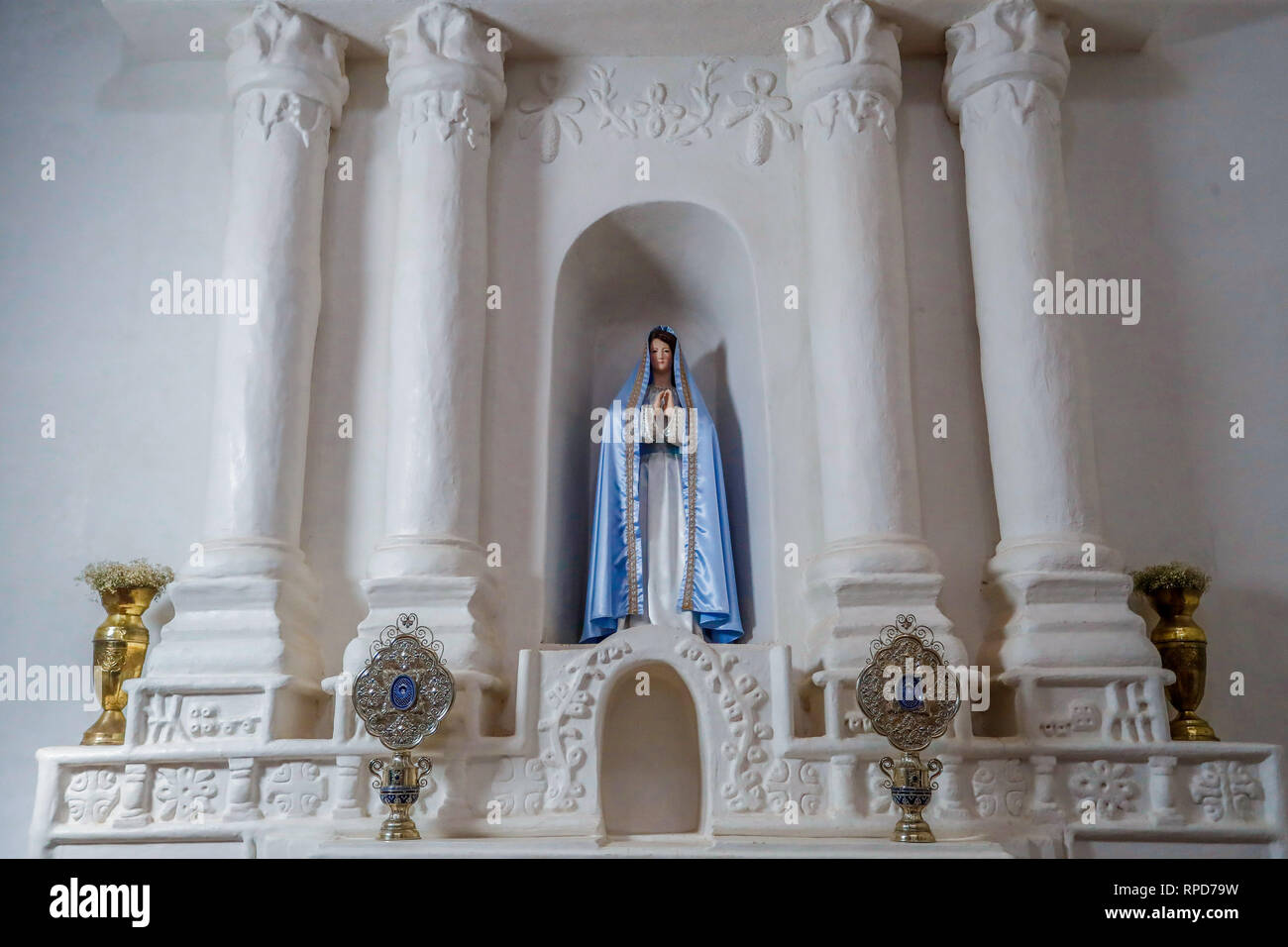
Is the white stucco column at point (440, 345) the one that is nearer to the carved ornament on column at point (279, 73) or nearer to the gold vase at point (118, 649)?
the carved ornament on column at point (279, 73)

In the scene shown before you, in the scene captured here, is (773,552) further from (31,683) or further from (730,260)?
(31,683)

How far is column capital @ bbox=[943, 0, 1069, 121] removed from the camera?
638 cm

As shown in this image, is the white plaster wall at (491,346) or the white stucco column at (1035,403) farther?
the white plaster wall at (491,346)

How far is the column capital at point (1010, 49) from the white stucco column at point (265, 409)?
126 inches

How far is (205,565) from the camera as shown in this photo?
5.84 metres

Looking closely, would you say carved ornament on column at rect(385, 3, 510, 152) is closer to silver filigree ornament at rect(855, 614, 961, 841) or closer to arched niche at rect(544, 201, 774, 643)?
A: arched niche at rect(544, 201, 774, 643)

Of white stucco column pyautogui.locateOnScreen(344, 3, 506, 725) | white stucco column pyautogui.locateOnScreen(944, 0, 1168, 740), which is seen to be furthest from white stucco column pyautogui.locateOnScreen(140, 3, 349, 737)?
white stucco column pyautogui.locateOnScreen(944, 0, 1168, 740)

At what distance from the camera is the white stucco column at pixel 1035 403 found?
216 inches

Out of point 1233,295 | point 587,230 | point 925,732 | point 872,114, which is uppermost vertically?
point 872,114

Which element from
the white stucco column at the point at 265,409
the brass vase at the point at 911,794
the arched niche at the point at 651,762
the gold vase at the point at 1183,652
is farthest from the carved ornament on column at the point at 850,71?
the brass vase at the point at 911,794

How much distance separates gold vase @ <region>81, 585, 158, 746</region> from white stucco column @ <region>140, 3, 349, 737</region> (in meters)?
0.15
